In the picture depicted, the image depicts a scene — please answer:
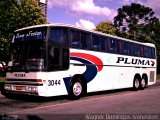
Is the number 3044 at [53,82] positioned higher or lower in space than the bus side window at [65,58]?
lower

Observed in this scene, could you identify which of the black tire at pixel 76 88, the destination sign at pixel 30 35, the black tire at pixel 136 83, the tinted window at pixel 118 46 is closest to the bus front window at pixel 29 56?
the destination sign at pixel 30 35

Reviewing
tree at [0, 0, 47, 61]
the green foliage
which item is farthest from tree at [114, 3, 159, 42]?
tree at [0, 0, 47, 61]

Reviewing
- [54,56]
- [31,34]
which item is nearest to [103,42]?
[54,56]

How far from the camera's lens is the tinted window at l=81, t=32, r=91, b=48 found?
51.0 feet

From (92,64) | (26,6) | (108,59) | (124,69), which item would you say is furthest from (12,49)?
(26,6)

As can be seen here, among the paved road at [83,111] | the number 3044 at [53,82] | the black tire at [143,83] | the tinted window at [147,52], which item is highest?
the tinted window at [147,52]

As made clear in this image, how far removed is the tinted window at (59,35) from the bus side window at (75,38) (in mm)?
446

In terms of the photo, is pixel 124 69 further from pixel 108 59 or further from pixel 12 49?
pixel 12 49

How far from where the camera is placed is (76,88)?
14914mm

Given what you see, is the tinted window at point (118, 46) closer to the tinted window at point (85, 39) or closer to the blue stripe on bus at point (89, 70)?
the blue stripe on bus at point (89, 70)

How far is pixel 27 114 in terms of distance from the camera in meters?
10.4

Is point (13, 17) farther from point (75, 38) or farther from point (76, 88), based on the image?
point (76, 88)

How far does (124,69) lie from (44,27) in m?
7.55

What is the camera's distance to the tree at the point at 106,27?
2361 inches
